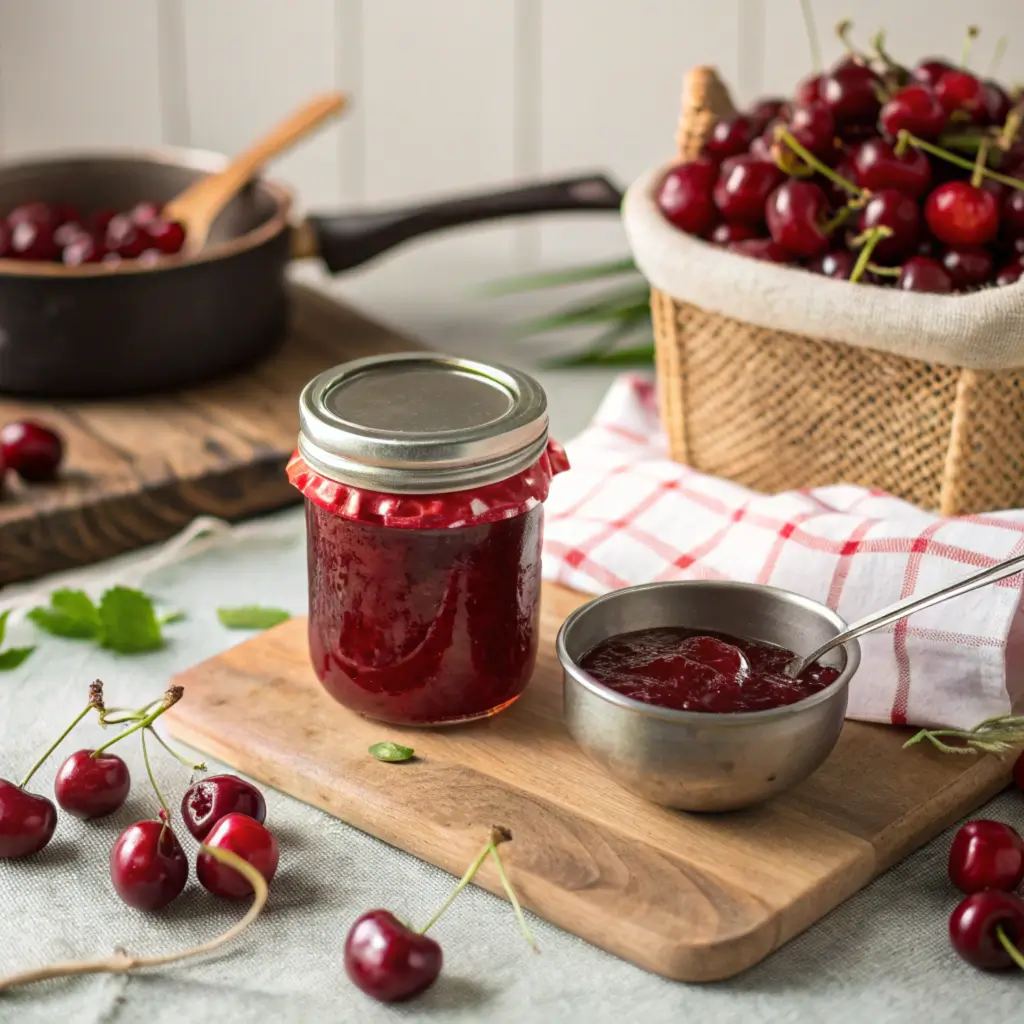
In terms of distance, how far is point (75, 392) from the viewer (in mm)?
2012

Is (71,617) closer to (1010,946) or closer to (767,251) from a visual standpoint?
(767,251)

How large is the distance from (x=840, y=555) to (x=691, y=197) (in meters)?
0.41

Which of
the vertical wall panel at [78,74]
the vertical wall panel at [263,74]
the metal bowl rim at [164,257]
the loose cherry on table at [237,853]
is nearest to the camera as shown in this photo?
the loose cherry on table at [237,853]

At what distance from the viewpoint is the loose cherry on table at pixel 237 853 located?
3.78ft

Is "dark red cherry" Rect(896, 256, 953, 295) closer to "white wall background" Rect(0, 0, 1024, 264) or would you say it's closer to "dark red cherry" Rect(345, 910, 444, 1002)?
"dark red cherry" Rect(345, 910, 444, 1002)

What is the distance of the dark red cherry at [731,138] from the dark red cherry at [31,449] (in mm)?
811

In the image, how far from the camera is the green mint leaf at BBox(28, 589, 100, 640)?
5.08ft

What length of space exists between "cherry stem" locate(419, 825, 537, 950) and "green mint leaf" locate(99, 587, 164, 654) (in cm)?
51

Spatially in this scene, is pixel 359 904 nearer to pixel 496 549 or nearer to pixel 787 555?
pixel 496 549

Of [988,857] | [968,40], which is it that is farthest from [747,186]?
[988,857]

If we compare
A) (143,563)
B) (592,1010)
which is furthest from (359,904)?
(143,563)

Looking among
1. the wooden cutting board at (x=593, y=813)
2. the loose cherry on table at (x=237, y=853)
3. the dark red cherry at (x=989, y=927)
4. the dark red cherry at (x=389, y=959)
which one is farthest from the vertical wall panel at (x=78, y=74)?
the dark red cherry at (x=989, y=927)

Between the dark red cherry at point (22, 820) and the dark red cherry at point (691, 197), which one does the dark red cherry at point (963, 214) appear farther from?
the dark red cherry at point (22, 820)

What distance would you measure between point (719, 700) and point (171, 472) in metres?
0.87
